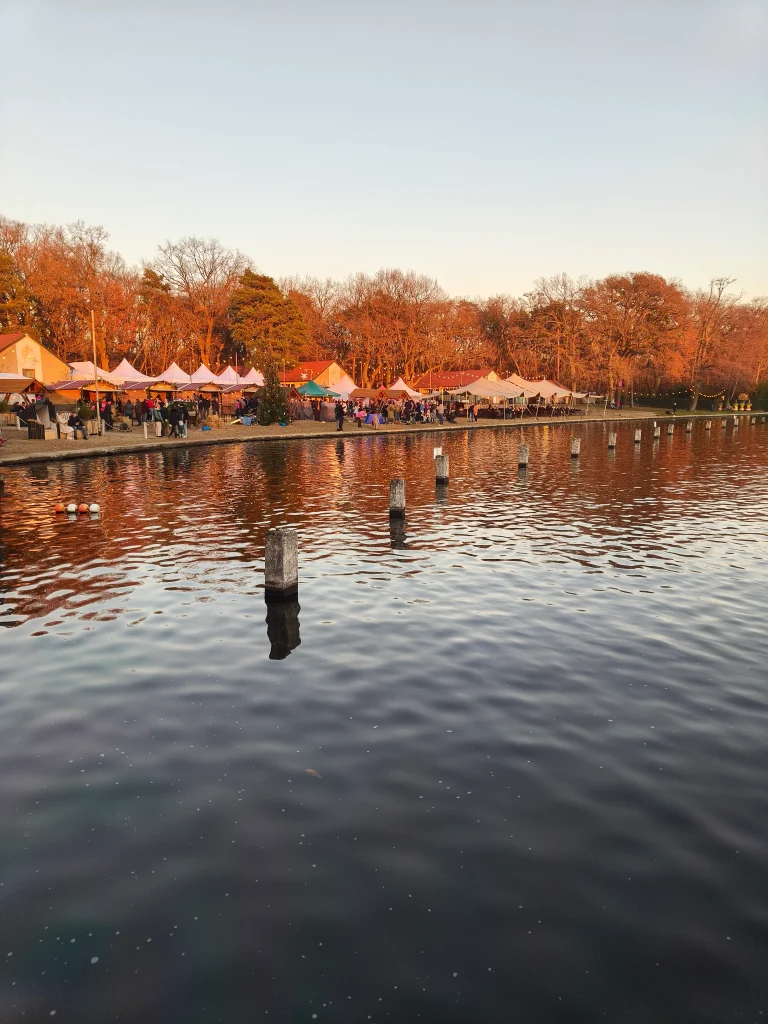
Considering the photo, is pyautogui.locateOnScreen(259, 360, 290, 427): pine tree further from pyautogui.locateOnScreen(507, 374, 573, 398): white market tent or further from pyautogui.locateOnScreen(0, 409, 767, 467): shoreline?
pyautogui.locateOnScreen(507, 374, 573, 398): white market tent

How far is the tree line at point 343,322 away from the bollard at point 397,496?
2320 inches

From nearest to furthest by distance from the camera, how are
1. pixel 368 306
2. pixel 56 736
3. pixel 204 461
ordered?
pixel 56 736
pixel 204 461
pixel 368 306

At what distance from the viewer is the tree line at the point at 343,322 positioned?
68750 millimetres

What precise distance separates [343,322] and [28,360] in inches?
1537

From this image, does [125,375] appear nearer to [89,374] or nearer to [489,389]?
[89,374]

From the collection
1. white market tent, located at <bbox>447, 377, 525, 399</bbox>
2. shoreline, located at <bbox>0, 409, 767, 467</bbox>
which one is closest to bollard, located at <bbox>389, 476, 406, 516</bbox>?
shoreline, located at <bbox>0, 409, 767, 467</bbox>

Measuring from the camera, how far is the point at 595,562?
1218cm

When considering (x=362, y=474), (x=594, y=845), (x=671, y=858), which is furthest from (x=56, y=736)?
(x=362, y=474)

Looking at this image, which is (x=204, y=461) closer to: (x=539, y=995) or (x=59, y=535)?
(x=59, y=535)

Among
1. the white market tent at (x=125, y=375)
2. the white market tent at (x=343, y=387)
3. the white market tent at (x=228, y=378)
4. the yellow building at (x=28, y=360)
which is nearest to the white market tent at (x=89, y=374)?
the white market tent at (x=125, y=375)

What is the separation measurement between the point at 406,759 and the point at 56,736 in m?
2.92

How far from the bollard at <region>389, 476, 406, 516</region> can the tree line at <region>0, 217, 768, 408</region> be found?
58.9m

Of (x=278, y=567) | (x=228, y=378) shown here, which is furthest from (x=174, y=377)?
(x=278, y=567)

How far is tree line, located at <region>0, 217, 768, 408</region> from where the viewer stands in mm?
68750
